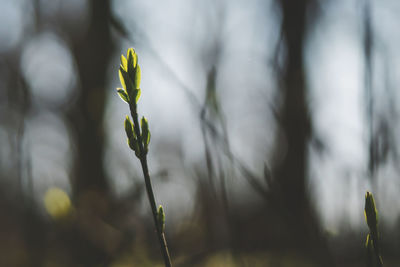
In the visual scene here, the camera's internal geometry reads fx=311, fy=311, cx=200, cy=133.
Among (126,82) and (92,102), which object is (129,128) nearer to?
(126,82)

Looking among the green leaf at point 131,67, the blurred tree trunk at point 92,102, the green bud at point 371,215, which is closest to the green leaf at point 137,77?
the green leaf at point 131,67

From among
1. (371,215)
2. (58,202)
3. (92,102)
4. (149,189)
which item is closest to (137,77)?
(149,189)

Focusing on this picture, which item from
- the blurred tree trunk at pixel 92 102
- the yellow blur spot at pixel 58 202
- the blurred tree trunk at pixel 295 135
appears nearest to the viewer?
the yellow blur spot at pixel 58 202

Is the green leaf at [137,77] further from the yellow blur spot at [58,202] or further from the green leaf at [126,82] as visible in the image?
the yellow blur spot at [58,202]

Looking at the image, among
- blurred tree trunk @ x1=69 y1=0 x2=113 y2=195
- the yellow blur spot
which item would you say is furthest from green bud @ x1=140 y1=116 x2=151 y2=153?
blurred tree trunk @ x1=69 y1=0 x2=113 y2=195

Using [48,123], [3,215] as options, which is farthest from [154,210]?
[3,215]

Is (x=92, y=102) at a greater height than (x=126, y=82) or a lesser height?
greater
